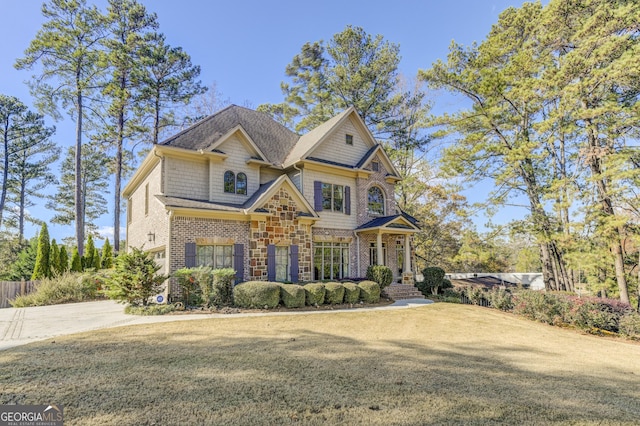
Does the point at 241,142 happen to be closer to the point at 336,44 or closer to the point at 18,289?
the point at 18,289

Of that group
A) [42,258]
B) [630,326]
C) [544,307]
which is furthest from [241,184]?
[630,326]

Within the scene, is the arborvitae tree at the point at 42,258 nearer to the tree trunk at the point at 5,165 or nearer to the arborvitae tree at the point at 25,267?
the arborvitae tree at the point at 25,267

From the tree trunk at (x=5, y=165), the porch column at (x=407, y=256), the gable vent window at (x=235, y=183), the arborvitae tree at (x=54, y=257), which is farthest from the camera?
the tree trunk at (x=5, y=165)

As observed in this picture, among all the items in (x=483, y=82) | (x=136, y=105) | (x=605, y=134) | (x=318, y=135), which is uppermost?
(x=136, y=105)

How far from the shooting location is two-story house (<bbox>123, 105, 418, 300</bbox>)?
13609 mm

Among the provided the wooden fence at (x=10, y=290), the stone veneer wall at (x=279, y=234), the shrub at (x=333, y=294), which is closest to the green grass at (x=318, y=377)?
the shrub at (x=333, y=294)

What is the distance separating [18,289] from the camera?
14.5 metres

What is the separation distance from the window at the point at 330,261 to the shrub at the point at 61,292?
34.9 ft

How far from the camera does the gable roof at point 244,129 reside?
581 inches

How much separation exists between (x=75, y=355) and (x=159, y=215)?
903cm

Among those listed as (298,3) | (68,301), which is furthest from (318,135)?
(68,301)

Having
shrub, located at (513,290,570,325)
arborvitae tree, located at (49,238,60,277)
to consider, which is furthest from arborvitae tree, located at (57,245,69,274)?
shrub, located at (513,290,570,325)

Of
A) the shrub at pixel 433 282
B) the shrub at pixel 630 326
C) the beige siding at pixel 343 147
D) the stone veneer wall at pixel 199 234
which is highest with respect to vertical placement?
the beige siding at pixel 343 147

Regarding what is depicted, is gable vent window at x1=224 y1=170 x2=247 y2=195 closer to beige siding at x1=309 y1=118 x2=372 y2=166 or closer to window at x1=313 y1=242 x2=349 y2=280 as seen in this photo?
beige siding at x1=309 y1=118 x2=372 y2=166
